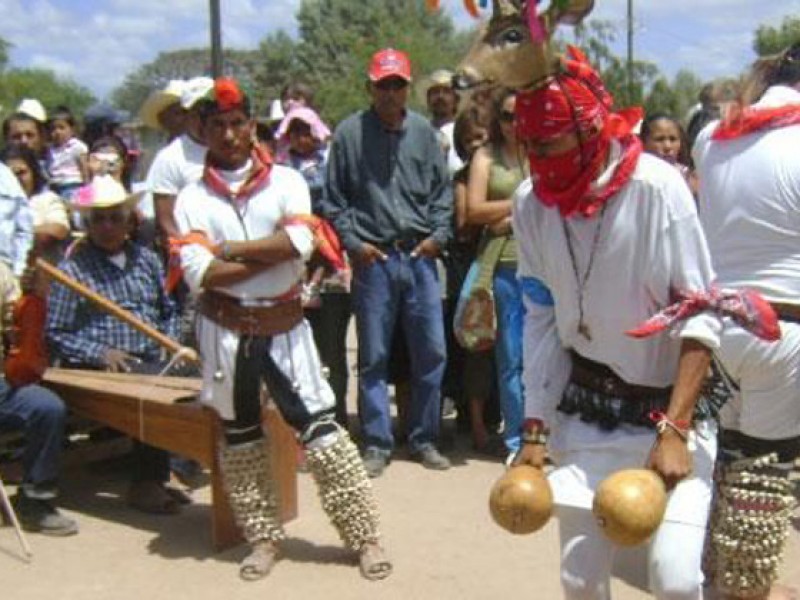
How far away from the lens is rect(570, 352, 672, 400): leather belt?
11.1ft

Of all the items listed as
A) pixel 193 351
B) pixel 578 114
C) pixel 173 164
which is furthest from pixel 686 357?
pixel 173 164

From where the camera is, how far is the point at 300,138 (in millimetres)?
7613

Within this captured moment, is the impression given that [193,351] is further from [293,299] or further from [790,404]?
[790,404]

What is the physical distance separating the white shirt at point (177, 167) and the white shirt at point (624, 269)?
3863 millimetres

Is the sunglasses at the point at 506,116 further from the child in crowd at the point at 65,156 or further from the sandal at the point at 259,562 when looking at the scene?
the child in crowd at the point at 65,156

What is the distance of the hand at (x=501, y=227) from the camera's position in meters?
6.64

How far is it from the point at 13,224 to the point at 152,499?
1.51 metres

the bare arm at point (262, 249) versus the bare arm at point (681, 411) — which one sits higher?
the bare arm at point (262, 249)

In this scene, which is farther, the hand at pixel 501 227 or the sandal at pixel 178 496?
the hand at pixel 501 227

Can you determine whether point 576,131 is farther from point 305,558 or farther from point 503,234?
point 503,234

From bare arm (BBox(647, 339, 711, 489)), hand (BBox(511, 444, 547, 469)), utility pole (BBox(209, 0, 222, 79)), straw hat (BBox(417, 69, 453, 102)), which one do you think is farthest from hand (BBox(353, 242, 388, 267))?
utility pole (BBox(209, 0, 222, 79))

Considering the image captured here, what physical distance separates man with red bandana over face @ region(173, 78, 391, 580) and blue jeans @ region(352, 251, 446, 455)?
1.52 meters

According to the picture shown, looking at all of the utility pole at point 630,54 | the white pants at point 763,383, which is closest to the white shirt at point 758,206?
the white pants at point 763,383

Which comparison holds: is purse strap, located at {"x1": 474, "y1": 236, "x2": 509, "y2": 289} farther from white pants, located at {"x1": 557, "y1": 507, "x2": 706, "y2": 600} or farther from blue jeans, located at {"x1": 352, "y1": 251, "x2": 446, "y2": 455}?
white pants, located at {"x1": 557, "y1": 507, "x2": 706, "y2": 600}
